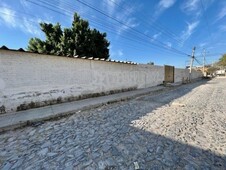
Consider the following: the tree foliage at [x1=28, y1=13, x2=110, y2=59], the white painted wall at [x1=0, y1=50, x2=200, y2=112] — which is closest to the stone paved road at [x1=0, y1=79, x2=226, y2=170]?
the white painted wall at [x1=0, y1=50, x2=200, y2=112]

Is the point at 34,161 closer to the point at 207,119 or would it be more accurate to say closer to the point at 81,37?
the point at 207,119

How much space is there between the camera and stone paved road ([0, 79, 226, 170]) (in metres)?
2.82

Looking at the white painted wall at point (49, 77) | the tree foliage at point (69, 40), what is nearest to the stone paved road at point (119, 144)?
the white painted wall at point (49, 77)

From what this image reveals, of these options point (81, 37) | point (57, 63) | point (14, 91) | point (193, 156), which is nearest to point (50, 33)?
point (81, 37)

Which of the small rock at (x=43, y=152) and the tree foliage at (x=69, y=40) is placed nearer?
the small rock at (x=43, y=152)

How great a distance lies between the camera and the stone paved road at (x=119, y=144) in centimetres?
282

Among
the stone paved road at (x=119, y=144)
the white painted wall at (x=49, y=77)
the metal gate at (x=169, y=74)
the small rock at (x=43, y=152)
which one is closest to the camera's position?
the stone paved road at (x=119, y=144)

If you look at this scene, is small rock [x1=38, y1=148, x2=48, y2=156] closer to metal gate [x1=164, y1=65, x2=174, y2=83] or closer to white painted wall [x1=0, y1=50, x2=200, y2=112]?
white painted wall [x1=0, y1=50, x2=200, y2=112]

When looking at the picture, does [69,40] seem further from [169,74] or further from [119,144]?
[169,74]

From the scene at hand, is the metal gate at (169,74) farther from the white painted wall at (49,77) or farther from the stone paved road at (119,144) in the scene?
the stone paved road at (119,144)

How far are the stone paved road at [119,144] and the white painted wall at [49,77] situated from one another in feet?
7.95

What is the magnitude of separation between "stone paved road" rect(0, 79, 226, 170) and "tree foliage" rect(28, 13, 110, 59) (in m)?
11.0

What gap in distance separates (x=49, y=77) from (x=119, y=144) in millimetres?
5530

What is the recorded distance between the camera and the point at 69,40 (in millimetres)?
14781
